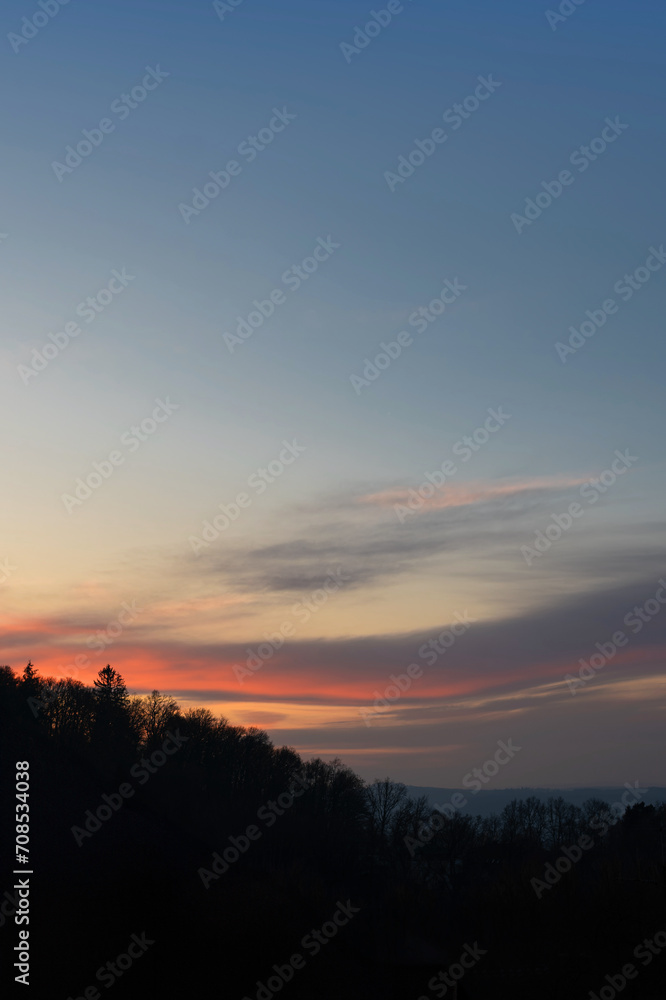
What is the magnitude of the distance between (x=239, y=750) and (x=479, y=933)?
284ft

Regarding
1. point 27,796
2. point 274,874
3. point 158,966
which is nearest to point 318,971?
point 158,966

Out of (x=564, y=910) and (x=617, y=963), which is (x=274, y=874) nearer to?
(x=564, y=910)

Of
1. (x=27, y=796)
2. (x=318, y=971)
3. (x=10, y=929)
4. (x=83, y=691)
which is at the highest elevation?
(x=83, y=691)

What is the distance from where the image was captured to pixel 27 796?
10588 cm

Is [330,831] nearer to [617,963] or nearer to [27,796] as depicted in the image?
[27,796]

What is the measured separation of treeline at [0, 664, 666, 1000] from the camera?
75.2 metres

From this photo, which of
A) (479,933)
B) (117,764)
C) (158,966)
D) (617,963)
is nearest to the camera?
(158,966)

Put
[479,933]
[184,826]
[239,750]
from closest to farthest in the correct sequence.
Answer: [479,933] < [184,826] < [239,750]

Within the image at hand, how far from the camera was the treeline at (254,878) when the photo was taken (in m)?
75.2

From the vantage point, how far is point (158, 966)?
7244 cm

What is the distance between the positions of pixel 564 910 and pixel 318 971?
92.7 ft

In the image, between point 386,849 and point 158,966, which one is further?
point 386,849

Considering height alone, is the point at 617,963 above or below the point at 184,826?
below

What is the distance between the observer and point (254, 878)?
9956 centimetres
